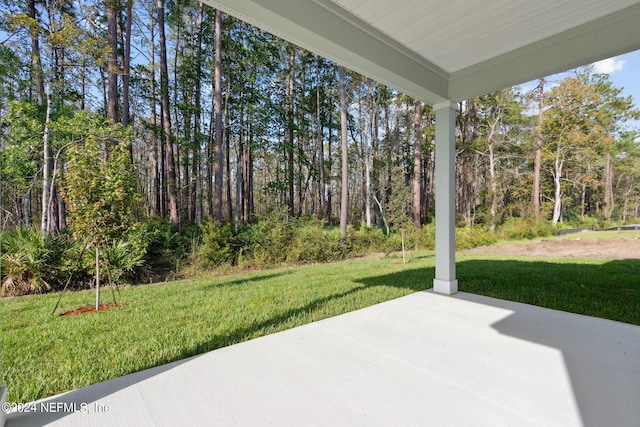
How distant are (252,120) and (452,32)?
11.2 metres

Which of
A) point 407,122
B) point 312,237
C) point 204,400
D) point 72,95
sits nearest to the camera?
point 204,400

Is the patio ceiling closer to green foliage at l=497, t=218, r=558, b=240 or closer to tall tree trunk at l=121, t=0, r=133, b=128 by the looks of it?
tall tree trunk at l=121, t=0, r=133, b=128

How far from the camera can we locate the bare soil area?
8344 mm

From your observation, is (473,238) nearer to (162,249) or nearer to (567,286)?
(567,286)

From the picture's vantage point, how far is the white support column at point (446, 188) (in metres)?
3.85

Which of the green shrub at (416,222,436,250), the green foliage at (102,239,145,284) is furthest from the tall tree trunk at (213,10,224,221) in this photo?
the green shrub at (416,222,436,250)

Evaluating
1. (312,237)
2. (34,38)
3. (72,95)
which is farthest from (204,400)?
(72,95)

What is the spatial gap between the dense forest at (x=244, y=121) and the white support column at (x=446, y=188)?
3.66 meters

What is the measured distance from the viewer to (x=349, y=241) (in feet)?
30.7

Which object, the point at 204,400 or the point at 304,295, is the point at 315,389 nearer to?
the point at 204,400

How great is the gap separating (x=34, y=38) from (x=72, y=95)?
1.92m

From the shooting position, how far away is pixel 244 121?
12625mm

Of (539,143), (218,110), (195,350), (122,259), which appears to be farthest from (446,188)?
(539,143)

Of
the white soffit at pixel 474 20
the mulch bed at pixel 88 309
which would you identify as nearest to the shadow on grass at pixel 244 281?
the mulch bed at pixel 88 309
